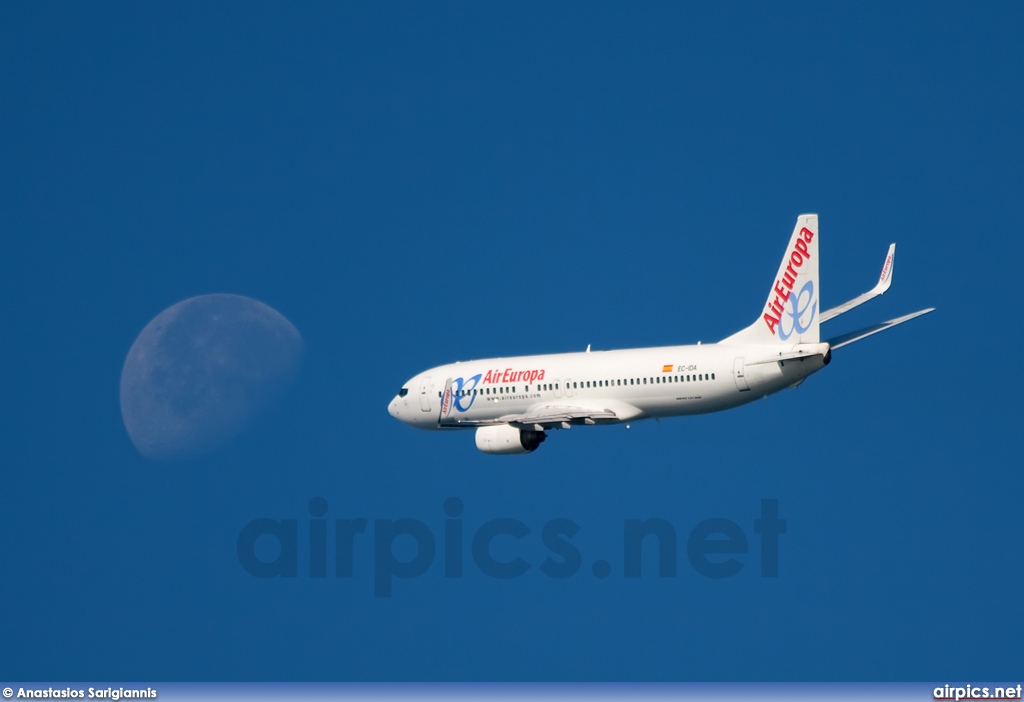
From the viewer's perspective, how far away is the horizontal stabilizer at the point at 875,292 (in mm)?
117000

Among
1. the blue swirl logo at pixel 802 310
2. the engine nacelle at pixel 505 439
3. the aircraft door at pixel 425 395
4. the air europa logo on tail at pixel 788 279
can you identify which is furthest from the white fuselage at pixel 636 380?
the aircraft door at pixel 425 395

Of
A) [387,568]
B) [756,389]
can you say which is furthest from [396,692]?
[756,389]

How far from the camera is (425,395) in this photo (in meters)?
126

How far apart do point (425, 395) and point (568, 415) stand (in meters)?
11.6

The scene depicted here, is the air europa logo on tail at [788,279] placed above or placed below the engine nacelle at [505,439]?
above

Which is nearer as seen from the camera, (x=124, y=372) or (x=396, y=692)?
(x=396, y=692)

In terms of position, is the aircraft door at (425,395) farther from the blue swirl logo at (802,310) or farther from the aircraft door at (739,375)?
the blue swirl logo at (802,310)

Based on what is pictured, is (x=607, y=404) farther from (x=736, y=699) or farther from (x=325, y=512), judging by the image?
(x=325, y=512)

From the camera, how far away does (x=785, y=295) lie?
11381 cm

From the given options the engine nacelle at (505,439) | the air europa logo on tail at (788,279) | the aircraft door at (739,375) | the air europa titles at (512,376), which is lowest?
the engine nacelle at (505,439)

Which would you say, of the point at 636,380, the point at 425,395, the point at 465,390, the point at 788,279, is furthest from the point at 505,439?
the point at 788,279

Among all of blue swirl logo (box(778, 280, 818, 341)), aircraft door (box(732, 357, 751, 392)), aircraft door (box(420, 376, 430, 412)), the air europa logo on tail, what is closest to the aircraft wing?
aircraft door (box(732, 357, 751, 392))

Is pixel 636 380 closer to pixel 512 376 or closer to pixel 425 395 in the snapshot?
pixel 512 376

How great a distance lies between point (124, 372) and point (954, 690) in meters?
43.0
